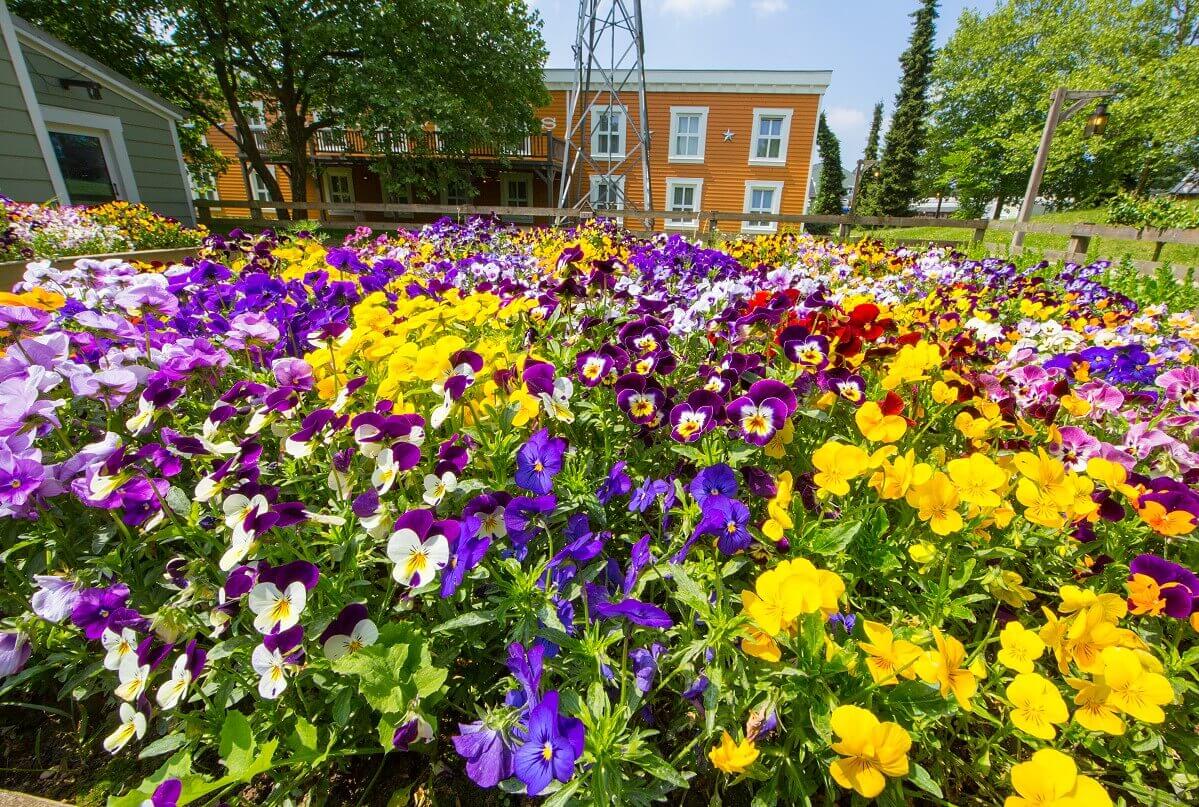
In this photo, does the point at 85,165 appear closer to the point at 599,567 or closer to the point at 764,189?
the point at 599,567

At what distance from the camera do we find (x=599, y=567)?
119cm

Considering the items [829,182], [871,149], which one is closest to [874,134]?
[871,149]

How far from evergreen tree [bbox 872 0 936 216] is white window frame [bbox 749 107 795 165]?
1670 cm

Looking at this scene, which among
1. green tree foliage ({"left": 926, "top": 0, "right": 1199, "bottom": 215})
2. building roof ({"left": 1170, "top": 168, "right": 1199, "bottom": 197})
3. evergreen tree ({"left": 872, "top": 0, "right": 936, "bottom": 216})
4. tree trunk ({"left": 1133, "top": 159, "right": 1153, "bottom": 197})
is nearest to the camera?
green tree foliage ({"left": 926, "top": 0, "right": 1199, "bottom": 215})

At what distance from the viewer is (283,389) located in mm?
1312

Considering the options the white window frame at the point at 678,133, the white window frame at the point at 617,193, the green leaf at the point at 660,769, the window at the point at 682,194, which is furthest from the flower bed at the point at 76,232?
the white window frame at the point at 678,133

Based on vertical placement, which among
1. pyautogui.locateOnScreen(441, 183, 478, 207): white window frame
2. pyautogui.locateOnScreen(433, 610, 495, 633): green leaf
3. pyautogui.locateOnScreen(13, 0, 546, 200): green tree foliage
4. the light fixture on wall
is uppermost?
pyautogui.locateOnScreen(13, 0, 546, 200): green tree foliage

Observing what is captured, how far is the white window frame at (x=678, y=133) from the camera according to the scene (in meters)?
22.3

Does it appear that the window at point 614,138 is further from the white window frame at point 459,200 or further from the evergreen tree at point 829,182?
the evergreen tree at point 829,182

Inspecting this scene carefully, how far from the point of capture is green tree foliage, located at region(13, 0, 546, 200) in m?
14.2

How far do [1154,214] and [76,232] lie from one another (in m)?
22.6

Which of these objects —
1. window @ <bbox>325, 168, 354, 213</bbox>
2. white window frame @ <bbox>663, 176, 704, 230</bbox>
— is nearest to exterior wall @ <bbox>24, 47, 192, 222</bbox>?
window @ <bbox>325, 168, 354, 213</bbox>

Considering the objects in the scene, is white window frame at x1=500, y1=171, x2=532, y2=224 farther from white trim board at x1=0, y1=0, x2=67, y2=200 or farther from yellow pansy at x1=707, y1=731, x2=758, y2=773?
yellow pansy at x1=707, y1=731, x2=758, y2=773

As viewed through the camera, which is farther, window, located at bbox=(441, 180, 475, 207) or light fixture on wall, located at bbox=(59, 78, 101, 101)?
window, located at bbox=(441, 180, 475, 207)
